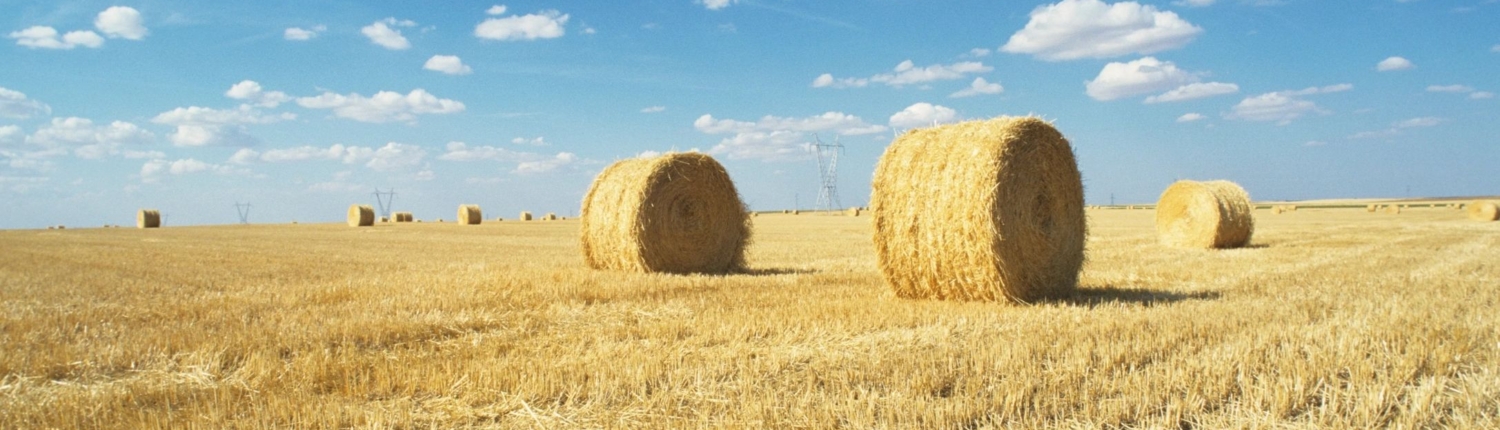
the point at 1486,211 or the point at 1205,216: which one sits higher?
the point at 1205,216

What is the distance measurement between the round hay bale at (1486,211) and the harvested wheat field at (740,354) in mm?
28393

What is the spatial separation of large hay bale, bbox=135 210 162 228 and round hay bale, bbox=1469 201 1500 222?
48662mm

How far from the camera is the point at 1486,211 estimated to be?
31594mm

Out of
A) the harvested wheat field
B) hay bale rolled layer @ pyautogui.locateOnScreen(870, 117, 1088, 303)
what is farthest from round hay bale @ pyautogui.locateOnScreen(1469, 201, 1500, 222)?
hay bale rolled layer @ pyautogui.locateOnScreen(870, 117, 1088, 303)

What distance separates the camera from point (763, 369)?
15.4 feet

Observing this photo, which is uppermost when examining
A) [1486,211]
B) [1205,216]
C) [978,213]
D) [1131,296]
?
[978,213]

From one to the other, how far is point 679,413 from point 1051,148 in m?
5.70

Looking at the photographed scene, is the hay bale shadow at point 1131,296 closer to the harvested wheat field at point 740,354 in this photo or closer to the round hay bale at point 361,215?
the harvested wheat field at point 740,354

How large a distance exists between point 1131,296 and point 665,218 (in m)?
5.50

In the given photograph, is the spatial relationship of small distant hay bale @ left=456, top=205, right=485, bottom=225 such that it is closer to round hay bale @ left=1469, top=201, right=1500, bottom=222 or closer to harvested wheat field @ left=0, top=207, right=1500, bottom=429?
harvested wheat field @ left=0, top=207, right=1500, bottom=429

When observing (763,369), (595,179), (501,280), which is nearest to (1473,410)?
(763,369)

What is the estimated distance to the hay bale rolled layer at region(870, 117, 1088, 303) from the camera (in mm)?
7746

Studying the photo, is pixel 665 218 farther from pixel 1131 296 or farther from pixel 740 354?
pixel 740 354

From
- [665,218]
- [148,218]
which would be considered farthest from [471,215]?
[665,218]
